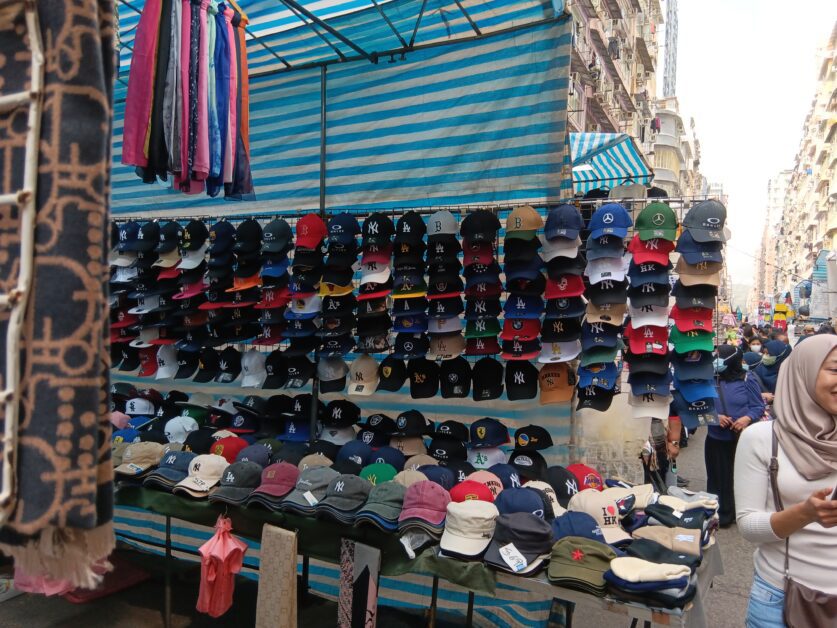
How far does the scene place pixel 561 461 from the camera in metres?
4.09

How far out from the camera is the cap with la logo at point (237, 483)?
3.17 meters

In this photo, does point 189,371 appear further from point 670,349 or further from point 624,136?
point 624,136

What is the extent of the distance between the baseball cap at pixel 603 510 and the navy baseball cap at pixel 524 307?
1.16 m

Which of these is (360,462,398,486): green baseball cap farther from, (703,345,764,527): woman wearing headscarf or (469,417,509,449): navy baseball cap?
(703,345,764,527): woman wearing headscarf

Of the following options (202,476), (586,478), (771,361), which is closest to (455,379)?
(586,478)

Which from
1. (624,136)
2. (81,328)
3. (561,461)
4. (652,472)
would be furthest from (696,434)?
(81,328)

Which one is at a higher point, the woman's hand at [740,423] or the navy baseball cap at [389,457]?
the navy baseball cap at [389,457]

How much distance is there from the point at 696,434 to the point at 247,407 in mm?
9415

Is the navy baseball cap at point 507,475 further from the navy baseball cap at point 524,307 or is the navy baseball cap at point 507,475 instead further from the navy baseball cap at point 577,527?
the navy baseball cap at point 524,307

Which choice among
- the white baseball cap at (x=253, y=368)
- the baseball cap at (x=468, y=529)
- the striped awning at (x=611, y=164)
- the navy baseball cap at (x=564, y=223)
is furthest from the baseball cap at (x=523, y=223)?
the striped awning at (x=611, y=164)

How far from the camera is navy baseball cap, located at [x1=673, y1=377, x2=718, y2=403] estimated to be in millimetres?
3398

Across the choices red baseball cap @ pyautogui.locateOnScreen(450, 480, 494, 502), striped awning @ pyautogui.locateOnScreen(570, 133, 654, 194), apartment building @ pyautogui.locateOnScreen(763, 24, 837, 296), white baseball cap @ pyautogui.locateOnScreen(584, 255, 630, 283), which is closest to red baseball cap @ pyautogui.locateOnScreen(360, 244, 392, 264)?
white baseball cap @ pyautogui.locateOnScreen(584, 255, 630, 283)

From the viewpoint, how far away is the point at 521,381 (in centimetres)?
382

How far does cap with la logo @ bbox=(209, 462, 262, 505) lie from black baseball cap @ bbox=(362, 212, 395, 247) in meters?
1.57
